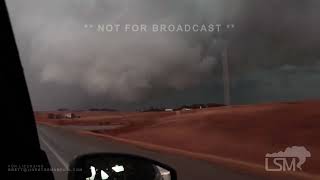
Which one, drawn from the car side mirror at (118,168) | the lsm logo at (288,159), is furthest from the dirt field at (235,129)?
the car side mirror at (118,168)

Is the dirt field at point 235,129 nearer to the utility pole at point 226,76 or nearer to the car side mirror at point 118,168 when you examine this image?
the utility pole at point 226,76

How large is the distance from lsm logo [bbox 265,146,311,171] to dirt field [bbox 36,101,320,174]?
0.03 m

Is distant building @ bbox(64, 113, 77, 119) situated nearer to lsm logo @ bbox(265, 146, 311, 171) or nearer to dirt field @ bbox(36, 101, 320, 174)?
dirt field @ bbox(36, 101, 320, 174)

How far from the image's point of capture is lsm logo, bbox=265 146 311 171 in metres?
3.34

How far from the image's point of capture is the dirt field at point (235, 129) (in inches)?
134

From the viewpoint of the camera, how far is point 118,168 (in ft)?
7.18

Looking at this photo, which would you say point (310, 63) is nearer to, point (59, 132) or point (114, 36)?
point (114, 36)

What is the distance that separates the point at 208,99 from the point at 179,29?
41 cm

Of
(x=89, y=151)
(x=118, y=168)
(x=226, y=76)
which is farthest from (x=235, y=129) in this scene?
(x=118, y=168)

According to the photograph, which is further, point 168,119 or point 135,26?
point 168,119

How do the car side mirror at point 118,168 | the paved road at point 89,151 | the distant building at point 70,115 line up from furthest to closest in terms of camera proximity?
the distant building at point 70,115, the paved road at point 89,151, the car side mirror at point 118,168

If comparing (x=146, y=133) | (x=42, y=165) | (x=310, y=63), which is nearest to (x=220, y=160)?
(x=146, y=133)

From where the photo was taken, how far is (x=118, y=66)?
3311mm

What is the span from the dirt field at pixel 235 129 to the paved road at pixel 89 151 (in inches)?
3.6
